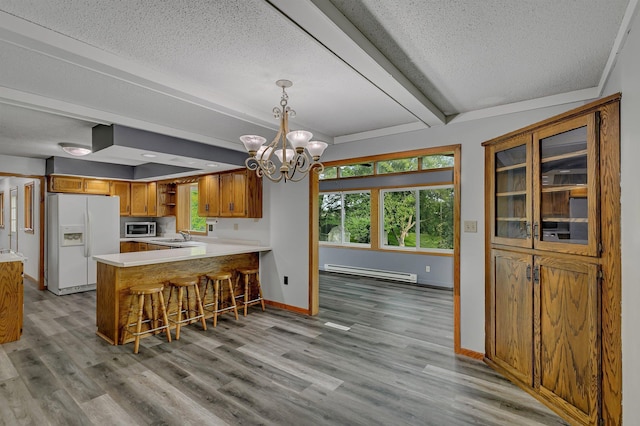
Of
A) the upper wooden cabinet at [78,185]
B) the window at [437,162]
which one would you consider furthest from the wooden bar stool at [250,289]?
the window at [437,162]

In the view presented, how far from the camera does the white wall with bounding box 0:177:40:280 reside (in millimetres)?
5928

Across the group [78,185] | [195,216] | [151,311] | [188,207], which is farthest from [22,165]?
[151,311]

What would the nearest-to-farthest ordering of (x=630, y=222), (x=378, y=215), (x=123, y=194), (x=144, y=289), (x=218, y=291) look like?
(x=630, y=222) < (x=144, y=289) < (x=218, y=291) < (x=123, y=194) < (x=378, y=215)

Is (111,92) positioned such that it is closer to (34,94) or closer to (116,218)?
(34,94)

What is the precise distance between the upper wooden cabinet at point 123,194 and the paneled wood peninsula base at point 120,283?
3319mm

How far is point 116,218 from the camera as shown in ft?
19.7

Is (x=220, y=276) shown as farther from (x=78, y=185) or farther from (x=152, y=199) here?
(x=78, y=185)

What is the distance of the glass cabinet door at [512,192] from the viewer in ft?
8.25

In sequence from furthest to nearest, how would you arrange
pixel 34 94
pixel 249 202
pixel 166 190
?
pixel 166 190 → pixel 249 202 → pixel 34 94

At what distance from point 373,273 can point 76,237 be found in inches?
218

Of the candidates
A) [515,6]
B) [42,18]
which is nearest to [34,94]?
[42,18]

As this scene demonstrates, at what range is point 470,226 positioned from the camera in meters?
3.16

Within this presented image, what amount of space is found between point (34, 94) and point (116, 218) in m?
3.94

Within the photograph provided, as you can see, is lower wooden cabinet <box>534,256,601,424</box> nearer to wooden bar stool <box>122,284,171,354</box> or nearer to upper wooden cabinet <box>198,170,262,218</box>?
wooden bar stool <box>122,284,171,354</box>
